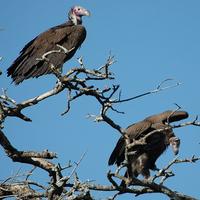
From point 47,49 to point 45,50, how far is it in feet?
0.13

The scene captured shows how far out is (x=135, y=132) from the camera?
8.48m

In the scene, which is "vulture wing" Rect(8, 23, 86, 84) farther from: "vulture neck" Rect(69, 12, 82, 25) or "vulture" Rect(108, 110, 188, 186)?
"vulture" Rect(108, 110, 188, 186)

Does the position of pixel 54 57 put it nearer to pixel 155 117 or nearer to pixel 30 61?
pixel 30 61

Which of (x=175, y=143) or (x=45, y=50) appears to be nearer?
(x=175, y=143)

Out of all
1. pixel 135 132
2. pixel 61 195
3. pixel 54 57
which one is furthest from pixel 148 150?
pixel 61 195

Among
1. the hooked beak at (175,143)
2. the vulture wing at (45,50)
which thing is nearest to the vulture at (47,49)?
the vulture wing at (45,50)

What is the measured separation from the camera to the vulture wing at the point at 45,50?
27.6 feet

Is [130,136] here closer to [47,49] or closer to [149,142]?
[149,142]

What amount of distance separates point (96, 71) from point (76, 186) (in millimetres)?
1202

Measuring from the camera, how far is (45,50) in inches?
362

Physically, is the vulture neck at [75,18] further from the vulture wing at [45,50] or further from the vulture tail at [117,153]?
the vulture tail at [117,153]

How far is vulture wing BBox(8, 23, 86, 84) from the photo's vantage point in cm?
841

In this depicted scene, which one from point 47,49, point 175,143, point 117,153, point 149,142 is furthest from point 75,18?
point 175,143

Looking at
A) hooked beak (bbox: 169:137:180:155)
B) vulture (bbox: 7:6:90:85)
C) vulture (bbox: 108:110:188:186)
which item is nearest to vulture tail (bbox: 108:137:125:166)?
vulture (bbox: 108:110:188:186)
